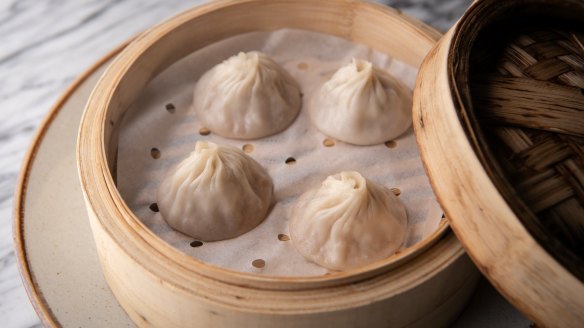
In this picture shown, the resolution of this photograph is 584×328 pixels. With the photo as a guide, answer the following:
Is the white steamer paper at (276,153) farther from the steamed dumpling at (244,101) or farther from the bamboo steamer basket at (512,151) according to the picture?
the bamboo steamer basket at (512,151)

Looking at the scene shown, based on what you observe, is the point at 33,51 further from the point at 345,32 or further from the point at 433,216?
the point at 433,216

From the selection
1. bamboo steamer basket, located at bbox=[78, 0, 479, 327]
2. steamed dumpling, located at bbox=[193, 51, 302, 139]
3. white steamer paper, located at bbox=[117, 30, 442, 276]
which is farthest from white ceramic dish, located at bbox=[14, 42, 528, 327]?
steamed dumpling, located at bbox=[193, 51, 302, 139]

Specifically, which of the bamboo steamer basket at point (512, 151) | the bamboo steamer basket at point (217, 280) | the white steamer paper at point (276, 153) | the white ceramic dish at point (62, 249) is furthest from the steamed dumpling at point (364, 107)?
the white ceramic dish at point (62, 249)

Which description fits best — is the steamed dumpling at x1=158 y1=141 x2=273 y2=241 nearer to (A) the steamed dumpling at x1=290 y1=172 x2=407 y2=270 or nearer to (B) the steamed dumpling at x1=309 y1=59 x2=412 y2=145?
(A) the steamed dumpling at x1=290 y1=172 x2=407 y2=270

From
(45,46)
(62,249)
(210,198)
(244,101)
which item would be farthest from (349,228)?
(45,46)

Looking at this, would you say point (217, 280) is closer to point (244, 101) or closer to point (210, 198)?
point (210, 198)

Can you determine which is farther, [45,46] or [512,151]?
[45,46]

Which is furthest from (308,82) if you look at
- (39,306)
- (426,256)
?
(39,306)
